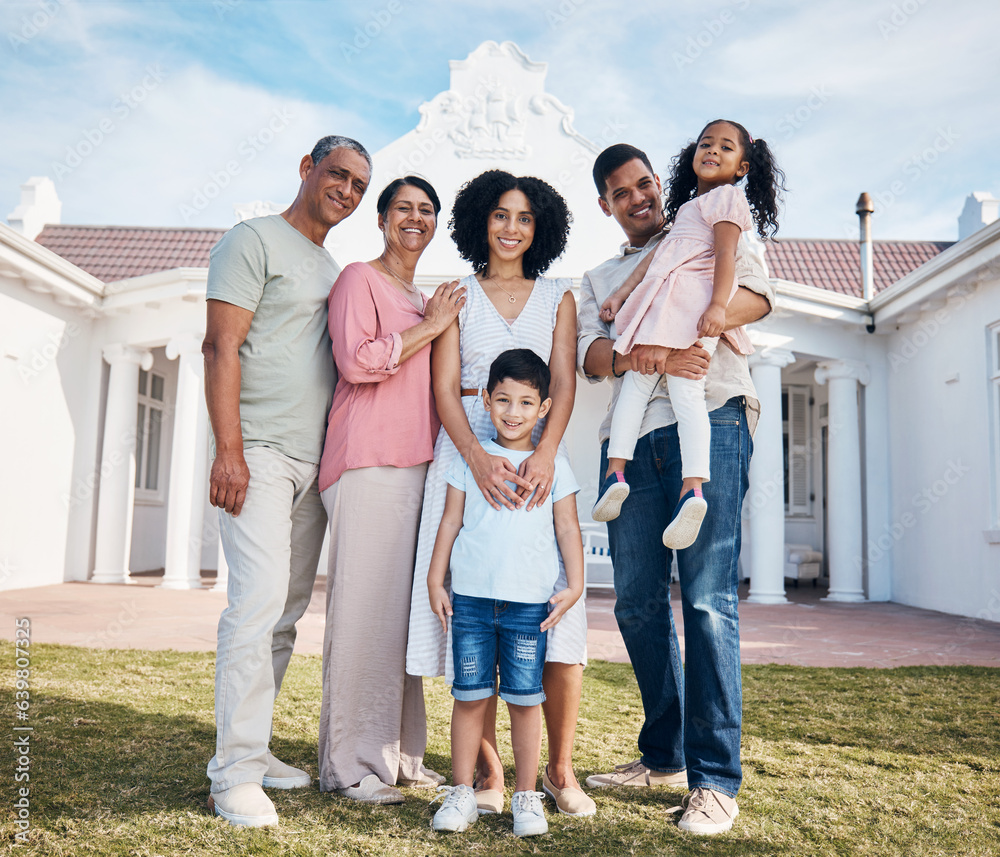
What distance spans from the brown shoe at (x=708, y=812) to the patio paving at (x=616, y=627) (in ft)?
9.75

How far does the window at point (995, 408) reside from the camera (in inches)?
283

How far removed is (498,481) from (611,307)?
0.79 metres

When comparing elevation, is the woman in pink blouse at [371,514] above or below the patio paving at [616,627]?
above

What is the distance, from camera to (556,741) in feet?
7.54

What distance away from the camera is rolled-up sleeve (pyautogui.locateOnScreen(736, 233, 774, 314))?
242 cm

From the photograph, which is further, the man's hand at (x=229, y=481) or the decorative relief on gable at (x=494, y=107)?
the decorative relief on gable at (x=494, y=107)

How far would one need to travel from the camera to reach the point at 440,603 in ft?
7.41

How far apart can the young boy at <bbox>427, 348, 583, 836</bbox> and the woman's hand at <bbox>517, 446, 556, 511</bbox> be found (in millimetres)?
39

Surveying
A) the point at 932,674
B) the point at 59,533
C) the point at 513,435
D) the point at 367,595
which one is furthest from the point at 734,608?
the point at 59,533

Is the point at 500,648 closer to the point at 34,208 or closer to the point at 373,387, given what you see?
the point at 373,387

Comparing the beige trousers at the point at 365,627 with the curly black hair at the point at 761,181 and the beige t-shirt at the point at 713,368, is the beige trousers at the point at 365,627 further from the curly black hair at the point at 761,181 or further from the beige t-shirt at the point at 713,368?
the curly black hair at the point at 761,181

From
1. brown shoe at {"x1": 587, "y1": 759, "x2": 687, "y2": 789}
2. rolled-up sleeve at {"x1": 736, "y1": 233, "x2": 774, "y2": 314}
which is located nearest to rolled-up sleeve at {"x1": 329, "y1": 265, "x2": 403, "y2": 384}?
rolled-up sleeve at {"x1": 736, "y1": 233, "x2": 774, "y2": 314}

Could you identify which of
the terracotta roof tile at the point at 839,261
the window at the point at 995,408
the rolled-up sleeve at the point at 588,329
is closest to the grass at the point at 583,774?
the rolled-up sleeve at the point at 588,329

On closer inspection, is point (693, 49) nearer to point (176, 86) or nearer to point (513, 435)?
point (176, 86)
